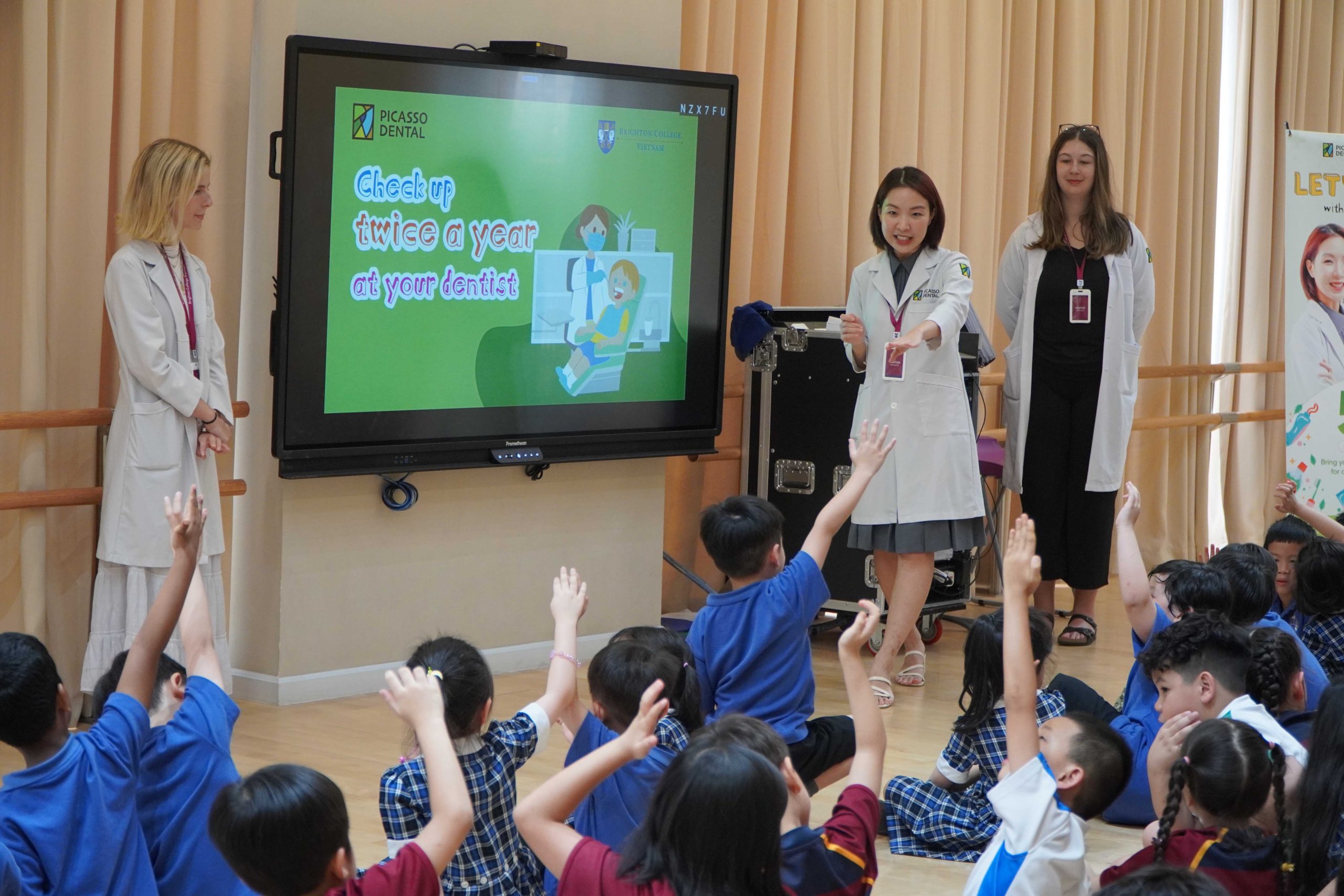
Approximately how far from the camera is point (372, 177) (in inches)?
161

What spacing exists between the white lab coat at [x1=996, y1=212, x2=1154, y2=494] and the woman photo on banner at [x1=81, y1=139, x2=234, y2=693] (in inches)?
106

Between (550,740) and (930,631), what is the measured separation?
1769mm

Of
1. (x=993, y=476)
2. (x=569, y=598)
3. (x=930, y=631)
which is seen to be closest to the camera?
(x=569, y=598)

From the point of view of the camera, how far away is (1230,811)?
2.10 m

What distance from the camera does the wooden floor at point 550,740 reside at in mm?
3092

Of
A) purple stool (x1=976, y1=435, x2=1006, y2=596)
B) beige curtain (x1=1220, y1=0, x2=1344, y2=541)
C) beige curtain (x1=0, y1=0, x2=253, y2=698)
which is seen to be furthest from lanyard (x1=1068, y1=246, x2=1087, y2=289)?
beige curtain (x1=1220, y1=0, x2=1344, y2=541)

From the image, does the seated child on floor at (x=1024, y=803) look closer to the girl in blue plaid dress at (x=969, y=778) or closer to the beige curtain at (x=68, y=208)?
the girl in blue plaid dress at (x=969, y=778)

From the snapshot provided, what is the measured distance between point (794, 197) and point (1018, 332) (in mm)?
957

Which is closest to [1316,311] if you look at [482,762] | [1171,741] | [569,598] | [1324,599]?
[1324,599]

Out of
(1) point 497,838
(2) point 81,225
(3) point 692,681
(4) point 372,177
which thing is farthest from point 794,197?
(1) point 497,838

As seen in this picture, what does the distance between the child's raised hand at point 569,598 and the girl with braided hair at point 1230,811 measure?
84 cm

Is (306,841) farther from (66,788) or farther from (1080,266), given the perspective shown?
(1080,266)

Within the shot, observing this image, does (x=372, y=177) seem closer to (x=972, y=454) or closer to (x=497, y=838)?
(x=972, y=454)

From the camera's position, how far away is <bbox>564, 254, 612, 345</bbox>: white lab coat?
15.0 ft
